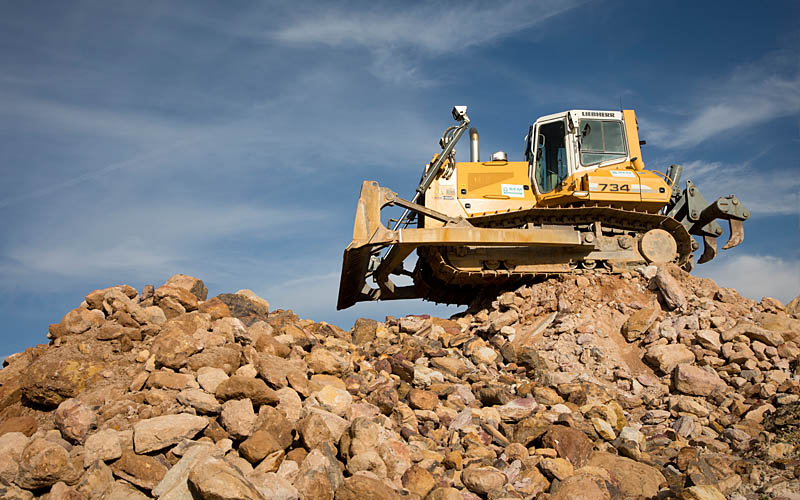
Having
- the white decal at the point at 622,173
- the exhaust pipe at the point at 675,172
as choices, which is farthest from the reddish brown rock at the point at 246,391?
the exhaust pipe at the point at 675,172

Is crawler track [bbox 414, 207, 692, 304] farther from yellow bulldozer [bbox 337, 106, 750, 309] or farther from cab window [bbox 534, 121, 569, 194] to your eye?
cab window [bbox 534, 121, 569, 194]

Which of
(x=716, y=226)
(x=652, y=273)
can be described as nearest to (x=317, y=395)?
(x=652, y=273)

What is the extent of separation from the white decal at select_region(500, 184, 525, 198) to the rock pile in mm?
2491

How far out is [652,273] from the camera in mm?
11617

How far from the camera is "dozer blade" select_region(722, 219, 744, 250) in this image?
12680 millimetres

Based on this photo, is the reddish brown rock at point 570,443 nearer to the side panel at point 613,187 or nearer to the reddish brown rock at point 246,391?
the reddish brown rock at point 246,391

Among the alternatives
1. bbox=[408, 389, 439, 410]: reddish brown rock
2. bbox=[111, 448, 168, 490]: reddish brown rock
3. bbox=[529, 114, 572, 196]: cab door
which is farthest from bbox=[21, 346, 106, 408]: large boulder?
bbox=[529, 114, 572, 196]: cab door

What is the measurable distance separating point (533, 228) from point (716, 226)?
3954mm

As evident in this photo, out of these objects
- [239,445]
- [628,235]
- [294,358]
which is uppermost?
[628,235]

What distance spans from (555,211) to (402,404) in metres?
6.03

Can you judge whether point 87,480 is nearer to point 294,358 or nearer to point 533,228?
point 294,358

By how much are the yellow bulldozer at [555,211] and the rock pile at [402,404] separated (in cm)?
137

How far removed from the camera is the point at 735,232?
12.7 meters

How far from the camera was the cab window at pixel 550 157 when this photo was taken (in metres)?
12.4
